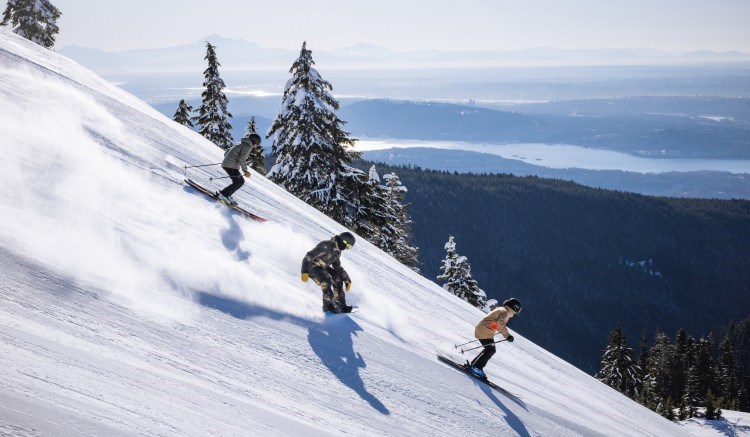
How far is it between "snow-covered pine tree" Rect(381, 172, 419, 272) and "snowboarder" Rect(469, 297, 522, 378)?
18.1 m

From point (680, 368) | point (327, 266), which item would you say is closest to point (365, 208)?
point (327, 266)

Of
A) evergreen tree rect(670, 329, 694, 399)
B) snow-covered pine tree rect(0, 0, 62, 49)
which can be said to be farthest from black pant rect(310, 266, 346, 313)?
evergreen tree rect(670, 329, 694, 399)

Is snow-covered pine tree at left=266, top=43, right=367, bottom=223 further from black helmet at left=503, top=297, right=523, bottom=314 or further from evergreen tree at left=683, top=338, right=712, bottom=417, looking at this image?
evergreen tree at left=683, top=338, right=712, bottom=417

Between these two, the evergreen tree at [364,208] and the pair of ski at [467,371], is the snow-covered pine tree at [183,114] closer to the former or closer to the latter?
the evergreen tree at [364,208]

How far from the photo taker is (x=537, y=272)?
15700 centimetres

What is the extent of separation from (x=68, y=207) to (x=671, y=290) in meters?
196

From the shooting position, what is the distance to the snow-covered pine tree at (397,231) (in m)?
28.5

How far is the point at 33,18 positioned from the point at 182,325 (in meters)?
35.8

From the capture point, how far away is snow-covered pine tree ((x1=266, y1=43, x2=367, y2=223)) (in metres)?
23.1

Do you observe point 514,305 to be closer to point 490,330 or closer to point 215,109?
point 490,330

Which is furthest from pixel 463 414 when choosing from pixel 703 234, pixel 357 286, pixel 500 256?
pixel 703 234

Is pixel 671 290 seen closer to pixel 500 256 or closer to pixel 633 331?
pixel 633 331

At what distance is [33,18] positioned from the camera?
106 feet

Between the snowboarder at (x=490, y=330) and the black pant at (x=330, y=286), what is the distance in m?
2.87
